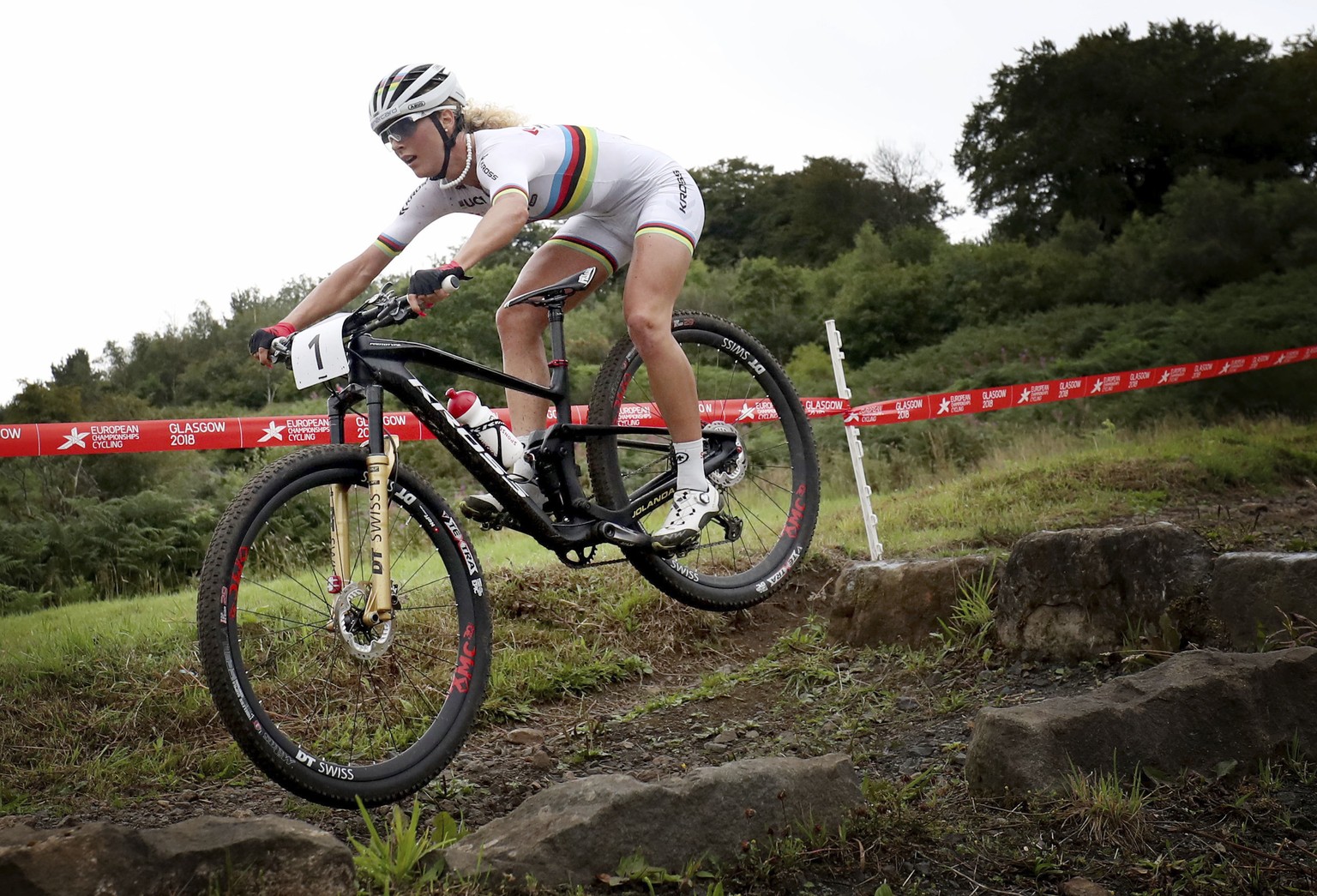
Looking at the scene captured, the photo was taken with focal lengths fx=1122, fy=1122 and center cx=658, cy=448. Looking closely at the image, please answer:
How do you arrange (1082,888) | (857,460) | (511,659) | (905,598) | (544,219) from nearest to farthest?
(1082,888) < (544,219) < (511,659) < (905,598) < (857,460)

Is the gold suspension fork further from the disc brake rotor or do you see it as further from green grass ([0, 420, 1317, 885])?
the disc brake rotor

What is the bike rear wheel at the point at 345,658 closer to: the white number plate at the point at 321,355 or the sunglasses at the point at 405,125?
the white number plate at the point at 321,355

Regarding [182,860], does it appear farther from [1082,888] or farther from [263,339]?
[1082,888]

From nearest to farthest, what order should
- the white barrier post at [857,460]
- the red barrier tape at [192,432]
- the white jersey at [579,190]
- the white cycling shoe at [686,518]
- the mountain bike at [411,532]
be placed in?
the mountain bike at [411,532] → the white jersey at [579,190] → the white cycling shoe at [686,518] → the red barrier tape at [192,432] → the white barrier post at [857,460]

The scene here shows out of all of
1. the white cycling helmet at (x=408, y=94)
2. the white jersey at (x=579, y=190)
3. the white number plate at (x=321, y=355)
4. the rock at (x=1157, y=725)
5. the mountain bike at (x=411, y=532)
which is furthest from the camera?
the white jersey at (x=579, y=190)

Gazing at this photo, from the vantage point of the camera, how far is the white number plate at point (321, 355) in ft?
11.1

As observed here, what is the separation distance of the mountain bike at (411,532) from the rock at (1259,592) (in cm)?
174

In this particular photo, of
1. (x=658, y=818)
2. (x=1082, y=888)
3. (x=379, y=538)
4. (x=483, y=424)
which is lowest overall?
(x=1082, y=888)

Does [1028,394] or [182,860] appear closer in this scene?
[182,860]

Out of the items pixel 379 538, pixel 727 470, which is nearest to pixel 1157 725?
pixel 727 470

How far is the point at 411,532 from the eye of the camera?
13.1 feet

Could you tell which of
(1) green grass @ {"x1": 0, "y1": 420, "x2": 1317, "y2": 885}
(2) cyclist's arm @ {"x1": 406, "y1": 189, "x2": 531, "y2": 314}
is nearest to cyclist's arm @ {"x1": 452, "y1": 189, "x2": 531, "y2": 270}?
(2) cyclist's arm @ {"x1": 406, "y1": 189, "x2": 531, "y2": 314}

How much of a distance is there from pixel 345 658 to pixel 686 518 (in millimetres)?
1639

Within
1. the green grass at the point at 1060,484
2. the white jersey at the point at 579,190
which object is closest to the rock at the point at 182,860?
the white jersey at the point at 579,190
